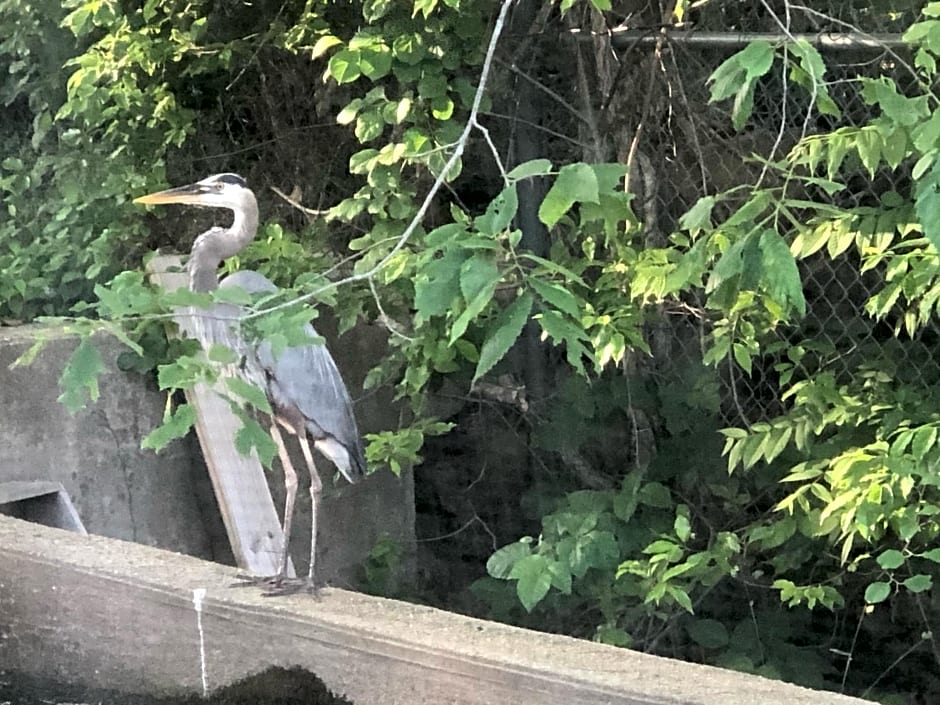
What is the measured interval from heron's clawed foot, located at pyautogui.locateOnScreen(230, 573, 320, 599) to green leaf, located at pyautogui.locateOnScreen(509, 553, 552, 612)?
16.4 inches

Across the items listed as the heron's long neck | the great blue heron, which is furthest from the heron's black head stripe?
the heron's long neck

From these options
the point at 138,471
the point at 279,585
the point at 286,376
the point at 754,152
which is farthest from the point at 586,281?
the point at 138,471

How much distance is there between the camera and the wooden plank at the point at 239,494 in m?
2.80

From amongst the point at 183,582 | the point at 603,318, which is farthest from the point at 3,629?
the point at 603,318

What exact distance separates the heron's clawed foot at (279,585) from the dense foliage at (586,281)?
0.30 meters

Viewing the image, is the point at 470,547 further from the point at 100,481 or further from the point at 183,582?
the point at 183,582

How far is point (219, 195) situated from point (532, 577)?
0.94 metres

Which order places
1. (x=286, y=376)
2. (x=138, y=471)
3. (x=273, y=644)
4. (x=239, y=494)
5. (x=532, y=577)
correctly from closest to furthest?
1. (x=273, y=644)
2. (x=286, y=376)
3. (x=532, y=577)
4. (x=239, y=494)
5. (x=138, y=471)

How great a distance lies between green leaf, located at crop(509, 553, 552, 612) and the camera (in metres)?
2.05

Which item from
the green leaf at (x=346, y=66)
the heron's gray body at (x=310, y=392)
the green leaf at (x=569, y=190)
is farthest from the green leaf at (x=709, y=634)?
the green leaf at (x=569, y=190)

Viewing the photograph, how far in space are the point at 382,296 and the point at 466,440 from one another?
2.33 feet

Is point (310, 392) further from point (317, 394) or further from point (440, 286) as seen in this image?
point (440, 286)

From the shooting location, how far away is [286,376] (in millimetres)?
1965

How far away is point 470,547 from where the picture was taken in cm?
318
